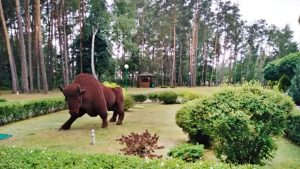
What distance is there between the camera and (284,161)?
905cm

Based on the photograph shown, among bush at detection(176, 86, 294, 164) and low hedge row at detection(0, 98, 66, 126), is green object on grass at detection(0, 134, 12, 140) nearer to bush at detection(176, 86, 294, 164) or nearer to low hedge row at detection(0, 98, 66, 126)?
low hedge row at detection(0, 98, 66, 126)

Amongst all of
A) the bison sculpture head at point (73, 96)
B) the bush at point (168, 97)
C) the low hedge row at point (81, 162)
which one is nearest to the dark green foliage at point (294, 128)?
the low hedge row at point (81, 162)

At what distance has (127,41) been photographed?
40.0 meters

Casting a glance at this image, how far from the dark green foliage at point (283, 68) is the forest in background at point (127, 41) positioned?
245 inches

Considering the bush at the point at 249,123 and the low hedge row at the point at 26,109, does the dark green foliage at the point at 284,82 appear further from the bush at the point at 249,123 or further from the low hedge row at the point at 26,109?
the bush at the point at 249,123

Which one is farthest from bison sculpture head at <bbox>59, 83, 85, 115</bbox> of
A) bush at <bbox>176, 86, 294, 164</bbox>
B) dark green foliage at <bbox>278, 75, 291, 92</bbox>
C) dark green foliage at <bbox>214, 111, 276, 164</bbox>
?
dark green foliage at <bbox>278, 75, 291, 92</bbox>

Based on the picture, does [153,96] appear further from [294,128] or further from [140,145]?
[140,145]

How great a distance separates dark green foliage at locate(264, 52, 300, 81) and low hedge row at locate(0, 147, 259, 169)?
25.6 meters

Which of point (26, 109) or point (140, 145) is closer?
point (140, 145)

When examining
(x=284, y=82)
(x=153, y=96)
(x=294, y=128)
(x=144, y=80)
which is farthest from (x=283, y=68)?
(x=144, y=80)

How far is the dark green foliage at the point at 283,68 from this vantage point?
28.3 metres

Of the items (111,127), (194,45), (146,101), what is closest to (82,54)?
(146,101)

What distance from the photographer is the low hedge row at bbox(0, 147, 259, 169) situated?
4.94 meters

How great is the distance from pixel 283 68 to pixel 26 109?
944 inches
